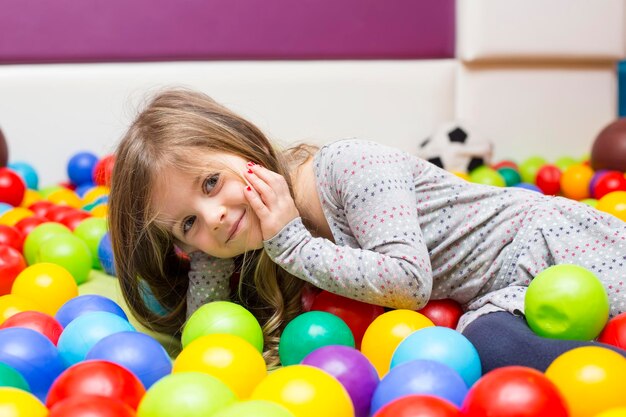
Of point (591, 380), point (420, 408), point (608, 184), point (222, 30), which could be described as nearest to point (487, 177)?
point (608, 184)

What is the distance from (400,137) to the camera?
2453 millimetres

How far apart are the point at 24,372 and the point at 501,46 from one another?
6.21 feet

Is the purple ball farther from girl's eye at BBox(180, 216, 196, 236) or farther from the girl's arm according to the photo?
girl's eye at BBox(180, 216, 196, 236)

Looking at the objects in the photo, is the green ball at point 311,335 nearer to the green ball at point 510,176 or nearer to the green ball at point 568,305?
the green ball at point 568,305

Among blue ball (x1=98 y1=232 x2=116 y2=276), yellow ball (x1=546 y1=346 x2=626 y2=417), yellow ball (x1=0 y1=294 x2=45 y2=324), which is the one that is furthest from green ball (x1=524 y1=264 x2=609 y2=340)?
blue ball (x1=98 y1=232 x2=116 y2=276)

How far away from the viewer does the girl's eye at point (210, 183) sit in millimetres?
1055

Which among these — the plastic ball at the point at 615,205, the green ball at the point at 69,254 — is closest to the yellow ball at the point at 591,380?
the plastic ball at the point at 615,205

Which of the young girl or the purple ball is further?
the young girl

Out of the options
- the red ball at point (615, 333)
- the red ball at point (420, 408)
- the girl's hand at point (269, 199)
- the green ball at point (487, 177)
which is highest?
the girl's hand at point (269, 199)

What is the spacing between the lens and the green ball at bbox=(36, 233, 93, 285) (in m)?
1.44

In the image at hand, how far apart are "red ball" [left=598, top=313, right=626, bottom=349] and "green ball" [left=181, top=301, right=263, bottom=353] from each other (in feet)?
1.48

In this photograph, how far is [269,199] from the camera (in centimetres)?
107

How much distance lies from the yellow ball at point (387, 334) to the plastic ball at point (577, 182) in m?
1.17

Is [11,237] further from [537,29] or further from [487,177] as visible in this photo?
[537,29]
